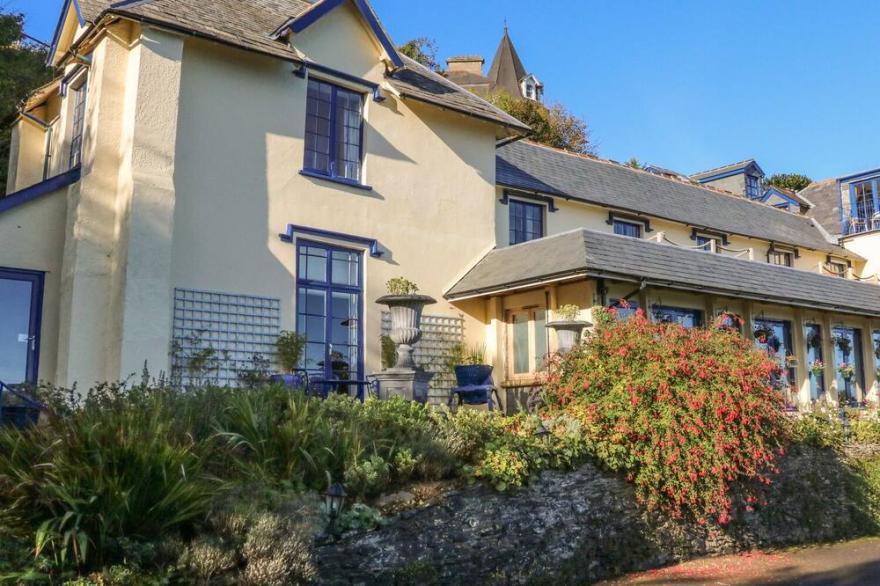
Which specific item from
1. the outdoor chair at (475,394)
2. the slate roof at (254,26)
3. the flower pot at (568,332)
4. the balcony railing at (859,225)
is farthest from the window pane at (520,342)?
the balcony railing at (859,225)

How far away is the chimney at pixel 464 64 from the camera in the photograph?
54219 mm

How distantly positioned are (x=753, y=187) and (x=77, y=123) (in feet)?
80.2

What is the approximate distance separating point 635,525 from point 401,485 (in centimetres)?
332

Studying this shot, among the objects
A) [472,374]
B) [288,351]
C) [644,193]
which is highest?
[644,193]

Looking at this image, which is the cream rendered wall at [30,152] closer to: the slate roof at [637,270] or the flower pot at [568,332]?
the slate roof at [637,270]

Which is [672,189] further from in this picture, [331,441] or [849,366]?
[331,441]

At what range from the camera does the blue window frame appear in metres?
15.8

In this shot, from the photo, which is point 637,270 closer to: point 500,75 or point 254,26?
point 254,26

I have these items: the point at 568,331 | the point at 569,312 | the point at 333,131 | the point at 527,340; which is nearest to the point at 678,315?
the point at 527,340

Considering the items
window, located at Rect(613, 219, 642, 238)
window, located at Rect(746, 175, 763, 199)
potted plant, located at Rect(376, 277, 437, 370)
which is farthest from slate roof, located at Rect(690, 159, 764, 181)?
potted plant, located at Rect(376, 277, 437, 370)

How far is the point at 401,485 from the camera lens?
27.8 ft

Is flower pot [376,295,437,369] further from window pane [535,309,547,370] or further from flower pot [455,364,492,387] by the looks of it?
window pane [535,309,547,370]

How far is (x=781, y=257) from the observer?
25.2m

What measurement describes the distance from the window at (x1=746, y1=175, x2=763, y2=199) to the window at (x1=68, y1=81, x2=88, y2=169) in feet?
77.3
